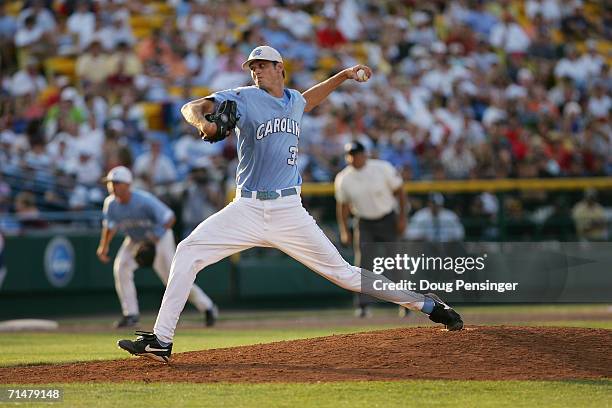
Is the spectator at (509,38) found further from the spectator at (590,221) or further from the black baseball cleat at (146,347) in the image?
the black baseball cleat at (146,347)

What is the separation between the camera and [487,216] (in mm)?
19859

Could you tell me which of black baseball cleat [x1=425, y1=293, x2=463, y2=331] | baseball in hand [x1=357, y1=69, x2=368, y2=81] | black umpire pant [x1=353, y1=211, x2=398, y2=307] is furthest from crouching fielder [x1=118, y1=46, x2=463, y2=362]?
black umpire pant [x1=353, y1=211, x2=398, y2=307]

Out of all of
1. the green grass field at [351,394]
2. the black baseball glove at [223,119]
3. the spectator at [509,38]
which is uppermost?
the spectator at [509,38]

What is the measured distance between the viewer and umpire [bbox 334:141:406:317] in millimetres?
15938

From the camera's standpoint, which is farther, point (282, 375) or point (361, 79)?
point (361, 79)

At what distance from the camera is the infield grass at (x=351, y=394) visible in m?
7.29

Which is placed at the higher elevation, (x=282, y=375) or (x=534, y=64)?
A: (x=534, y=64)

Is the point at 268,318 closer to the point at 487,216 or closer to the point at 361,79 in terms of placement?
the point at 487,216

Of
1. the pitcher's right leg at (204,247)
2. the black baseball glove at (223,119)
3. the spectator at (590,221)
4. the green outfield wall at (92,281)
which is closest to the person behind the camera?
the black baseball glove at (223,119)

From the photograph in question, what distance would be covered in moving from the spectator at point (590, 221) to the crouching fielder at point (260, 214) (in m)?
11.2

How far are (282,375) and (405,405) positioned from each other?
4.56 feet

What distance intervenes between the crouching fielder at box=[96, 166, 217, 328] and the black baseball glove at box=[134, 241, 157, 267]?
1.1 inches

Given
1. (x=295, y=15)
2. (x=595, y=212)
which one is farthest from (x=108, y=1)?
(x=595, y=212)

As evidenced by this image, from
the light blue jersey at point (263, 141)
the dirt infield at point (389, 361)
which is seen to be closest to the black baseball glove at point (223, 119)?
the light blue jersey at point (263, 141)
